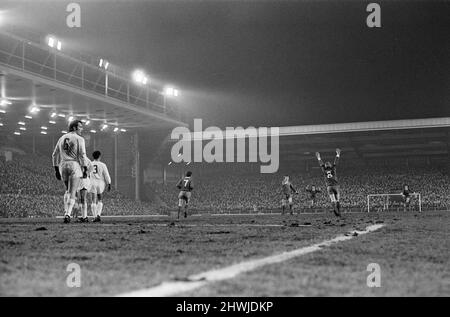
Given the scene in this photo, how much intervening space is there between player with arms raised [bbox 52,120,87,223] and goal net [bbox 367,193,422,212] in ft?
94.9

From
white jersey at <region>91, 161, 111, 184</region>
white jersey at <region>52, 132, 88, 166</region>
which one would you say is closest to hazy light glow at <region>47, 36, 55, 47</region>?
white jersey at <region>91, 161, 111, 184</region>

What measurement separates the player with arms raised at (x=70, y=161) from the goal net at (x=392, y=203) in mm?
28928

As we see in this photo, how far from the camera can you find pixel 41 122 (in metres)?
42.2

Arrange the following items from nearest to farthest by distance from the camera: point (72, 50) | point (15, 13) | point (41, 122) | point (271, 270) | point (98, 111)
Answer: point (271, 270) → point (15, 13) → point (72, 50) → point (98, 111) → point (41, 122)

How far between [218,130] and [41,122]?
16.7 m

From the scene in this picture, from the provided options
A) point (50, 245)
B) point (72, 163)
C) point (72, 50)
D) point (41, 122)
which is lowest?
point (50, 245)

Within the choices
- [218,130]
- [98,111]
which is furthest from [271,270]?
[218,130]

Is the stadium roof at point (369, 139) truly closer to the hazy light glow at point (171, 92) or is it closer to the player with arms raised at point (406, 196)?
the hazy light glow at point (171, 92)

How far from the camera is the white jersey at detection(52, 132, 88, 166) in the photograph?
11273 millimetres

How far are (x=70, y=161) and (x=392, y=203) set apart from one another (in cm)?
3169

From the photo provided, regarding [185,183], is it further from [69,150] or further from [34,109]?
[34,109]

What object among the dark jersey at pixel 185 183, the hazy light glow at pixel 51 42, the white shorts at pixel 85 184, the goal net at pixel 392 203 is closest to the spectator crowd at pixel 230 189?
the goal net at pixel 392 203

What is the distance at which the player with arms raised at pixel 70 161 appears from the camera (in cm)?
1125
